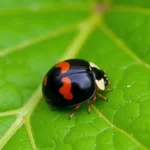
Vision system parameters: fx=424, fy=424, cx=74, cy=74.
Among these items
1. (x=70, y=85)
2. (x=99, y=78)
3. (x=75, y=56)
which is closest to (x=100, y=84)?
(x=99, y=78)

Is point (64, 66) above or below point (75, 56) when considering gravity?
above

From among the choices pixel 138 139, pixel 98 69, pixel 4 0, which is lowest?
pixel 138 139

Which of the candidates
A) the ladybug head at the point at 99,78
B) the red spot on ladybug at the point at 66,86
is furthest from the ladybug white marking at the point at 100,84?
the red spot on ladybug at the point at 66,86

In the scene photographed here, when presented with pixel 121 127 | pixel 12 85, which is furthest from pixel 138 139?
pixel 12 85

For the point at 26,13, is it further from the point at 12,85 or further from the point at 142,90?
the point at 142,90

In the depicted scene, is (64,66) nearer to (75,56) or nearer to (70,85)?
(70,85)

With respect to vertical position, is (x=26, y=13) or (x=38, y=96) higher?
(x=26, y=13)
